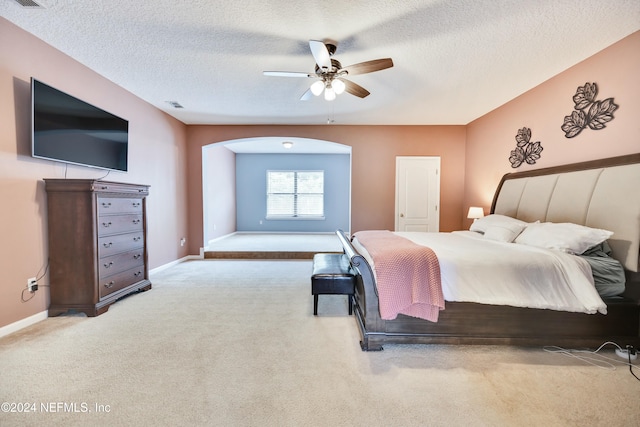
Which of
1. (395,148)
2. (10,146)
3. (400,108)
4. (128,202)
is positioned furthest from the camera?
(395,148)

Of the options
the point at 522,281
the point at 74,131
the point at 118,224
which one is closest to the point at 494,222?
the point at 522,281

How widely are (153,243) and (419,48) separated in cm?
463

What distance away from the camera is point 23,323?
7.59 ft

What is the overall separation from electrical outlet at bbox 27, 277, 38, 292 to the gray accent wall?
5.59 metres

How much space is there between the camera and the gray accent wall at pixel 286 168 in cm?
790

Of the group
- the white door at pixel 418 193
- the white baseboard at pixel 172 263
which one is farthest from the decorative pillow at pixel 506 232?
the white baseboard at pixel 172 263

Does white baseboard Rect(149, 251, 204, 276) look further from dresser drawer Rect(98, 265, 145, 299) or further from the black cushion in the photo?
the black cushion

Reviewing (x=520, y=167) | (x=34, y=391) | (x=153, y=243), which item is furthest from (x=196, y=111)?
(x=520, y=167)

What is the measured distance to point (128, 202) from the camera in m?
3.04

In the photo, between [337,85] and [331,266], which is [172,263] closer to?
[331,266]

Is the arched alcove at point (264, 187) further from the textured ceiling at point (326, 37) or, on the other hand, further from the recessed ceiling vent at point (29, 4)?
the recessed ceiling vent at point (29, 4)

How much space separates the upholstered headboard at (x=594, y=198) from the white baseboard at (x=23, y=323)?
537 cm

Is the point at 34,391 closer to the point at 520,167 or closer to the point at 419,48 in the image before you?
the point at 419,48

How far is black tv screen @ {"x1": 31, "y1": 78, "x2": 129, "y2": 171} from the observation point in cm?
234
